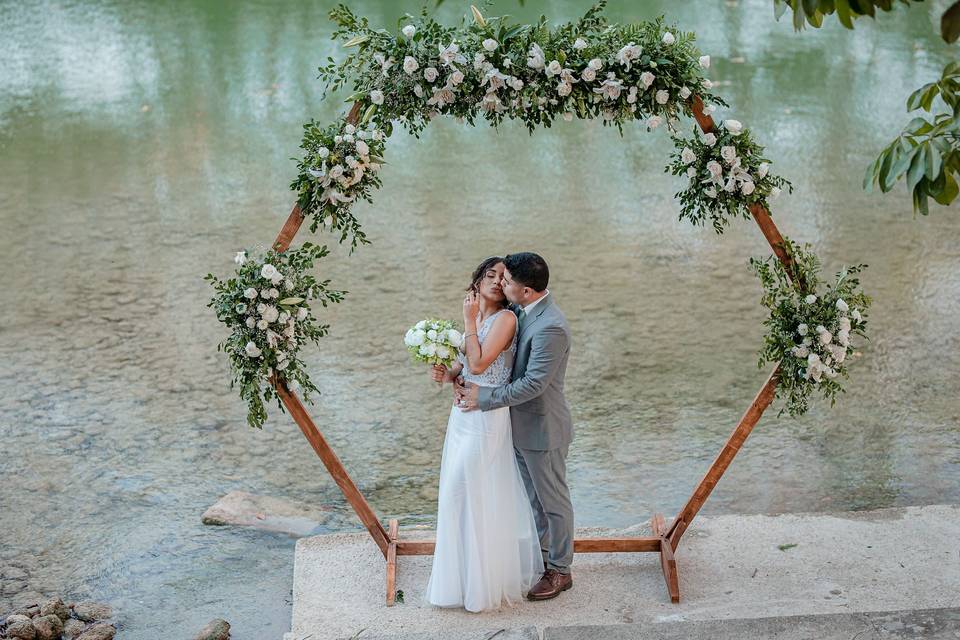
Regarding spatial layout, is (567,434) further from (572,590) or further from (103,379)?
(103,379)

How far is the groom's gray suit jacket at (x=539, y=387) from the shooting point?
4930mm

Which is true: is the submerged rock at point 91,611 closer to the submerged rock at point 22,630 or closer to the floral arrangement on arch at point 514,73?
the submerged rock at point 22,630

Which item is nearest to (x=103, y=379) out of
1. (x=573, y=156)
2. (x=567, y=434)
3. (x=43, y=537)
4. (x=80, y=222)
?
(x=43, y=537)

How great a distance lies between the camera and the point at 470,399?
16.5ft

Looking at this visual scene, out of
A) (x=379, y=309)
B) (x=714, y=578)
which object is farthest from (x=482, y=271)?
(x=379, y=309)

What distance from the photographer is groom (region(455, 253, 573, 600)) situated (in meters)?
4.94

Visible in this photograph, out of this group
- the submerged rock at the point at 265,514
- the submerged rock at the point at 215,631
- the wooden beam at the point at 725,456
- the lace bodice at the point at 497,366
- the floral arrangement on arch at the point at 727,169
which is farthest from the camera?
the submerged rock at the point at 265,514

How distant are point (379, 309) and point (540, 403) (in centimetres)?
378

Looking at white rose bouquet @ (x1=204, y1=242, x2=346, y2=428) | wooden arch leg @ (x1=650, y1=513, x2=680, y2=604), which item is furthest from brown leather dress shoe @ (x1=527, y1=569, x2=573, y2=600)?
white rose bouquet @ (x1=204, y1=242, x2=346, y2=428)

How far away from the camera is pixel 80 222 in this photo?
Answer: 10.2 metres

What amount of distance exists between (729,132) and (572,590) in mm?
2273

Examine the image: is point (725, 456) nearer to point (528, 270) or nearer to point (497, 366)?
point (497, 366)

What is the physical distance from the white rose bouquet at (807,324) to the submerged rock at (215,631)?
9.43 feet

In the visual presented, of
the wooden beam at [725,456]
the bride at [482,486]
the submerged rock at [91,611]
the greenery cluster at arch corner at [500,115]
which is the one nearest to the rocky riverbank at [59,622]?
the submerged rock at [91,611]
